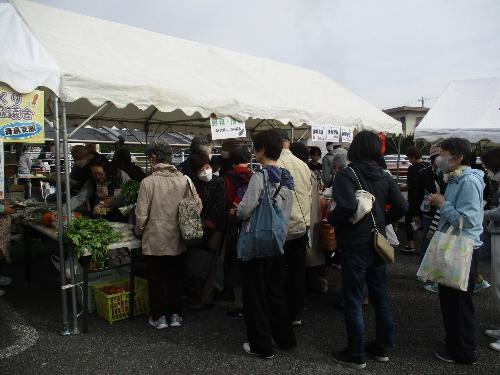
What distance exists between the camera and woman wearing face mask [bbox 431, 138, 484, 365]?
2951mm

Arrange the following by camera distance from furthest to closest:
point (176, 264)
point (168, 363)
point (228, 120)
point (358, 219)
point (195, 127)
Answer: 1. point (195, 127)
2. point (228, 120)
3. point (176, 264)
4. point (168, 363)
5. point (358, 219)

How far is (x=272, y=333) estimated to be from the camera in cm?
334

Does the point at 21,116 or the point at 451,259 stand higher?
the point at 21,116

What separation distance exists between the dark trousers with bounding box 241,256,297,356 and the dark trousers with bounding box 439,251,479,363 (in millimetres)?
1218

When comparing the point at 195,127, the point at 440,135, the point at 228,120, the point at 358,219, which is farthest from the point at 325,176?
the point at 358,219

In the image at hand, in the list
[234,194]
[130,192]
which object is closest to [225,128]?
[234,194]

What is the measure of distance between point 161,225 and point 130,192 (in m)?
0.78

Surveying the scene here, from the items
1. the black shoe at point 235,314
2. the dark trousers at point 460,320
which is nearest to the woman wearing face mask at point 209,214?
the black shoe at point 235,314

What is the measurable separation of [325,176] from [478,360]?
5.22 meters

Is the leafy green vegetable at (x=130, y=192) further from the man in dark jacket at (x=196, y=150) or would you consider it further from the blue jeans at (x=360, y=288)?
the blue jeans at (x=360, y=288)

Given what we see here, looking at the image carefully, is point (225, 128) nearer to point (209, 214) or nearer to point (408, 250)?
point (209, 214)

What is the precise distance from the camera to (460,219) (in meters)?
2.94

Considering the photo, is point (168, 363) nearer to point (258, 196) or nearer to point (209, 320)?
point (209, 320)

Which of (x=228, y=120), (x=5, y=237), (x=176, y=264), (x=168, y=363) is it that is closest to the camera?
(x=168, y=363)
